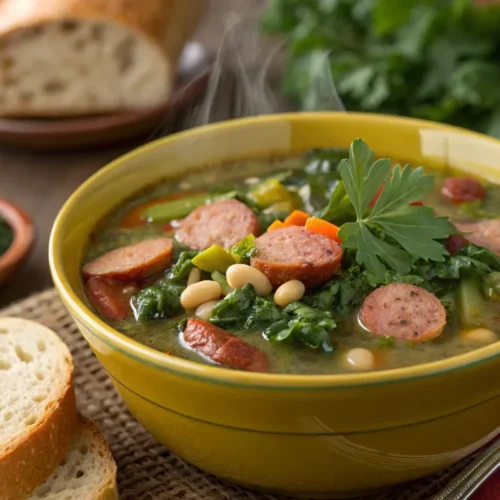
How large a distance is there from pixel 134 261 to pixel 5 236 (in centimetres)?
147

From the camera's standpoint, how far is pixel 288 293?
8.25 ft

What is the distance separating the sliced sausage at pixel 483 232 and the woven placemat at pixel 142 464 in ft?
2.47

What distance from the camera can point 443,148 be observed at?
11.5 feet

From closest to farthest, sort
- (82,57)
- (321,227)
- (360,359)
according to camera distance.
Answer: (360,359)
(321,227)
(82,57)

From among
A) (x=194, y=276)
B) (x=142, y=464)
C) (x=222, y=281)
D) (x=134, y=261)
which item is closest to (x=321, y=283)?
(x=222, y=281)

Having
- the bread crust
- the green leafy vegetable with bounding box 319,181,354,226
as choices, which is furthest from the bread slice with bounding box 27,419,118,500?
the bread crust

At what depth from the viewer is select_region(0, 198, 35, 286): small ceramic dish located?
150 inches

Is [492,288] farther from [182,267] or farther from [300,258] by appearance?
[182,267]

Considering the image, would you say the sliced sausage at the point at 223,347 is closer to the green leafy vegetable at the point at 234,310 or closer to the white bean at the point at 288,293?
the green leafy vegetable at the point at 234,310

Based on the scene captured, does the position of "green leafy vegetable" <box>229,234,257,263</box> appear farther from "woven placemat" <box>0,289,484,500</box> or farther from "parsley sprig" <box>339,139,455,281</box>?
"woven placemat" <box>0,289,484,500</box>

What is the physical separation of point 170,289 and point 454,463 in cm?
109

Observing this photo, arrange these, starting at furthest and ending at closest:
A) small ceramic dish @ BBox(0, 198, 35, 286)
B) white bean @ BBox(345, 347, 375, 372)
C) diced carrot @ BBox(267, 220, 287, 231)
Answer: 1. small ceramic dish @ BBox(0, 198, 35, 286)
2. diced carrot @ BBox(267, 220, 287, 231)
3. white bean @ BBox(345, 347, 375, 372)

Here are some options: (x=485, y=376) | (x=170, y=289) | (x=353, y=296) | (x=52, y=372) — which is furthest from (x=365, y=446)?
(x=52, y=372)

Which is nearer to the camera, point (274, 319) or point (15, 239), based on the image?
point (274, 319)
